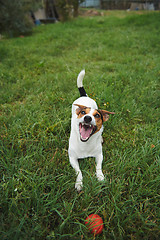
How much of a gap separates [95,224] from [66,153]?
946mm

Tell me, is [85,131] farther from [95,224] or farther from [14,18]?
[14,18]

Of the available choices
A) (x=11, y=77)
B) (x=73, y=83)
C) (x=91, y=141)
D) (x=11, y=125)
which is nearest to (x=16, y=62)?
(x=11, y=77)

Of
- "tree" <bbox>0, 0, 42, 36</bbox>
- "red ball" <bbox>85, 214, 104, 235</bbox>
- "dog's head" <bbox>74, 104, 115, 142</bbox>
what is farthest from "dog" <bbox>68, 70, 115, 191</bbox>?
"tree" <bbox>0, 0, 42, 36</bbox>

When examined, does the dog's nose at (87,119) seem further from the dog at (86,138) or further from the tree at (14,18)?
the tree at (14,18)

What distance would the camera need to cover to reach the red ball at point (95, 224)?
135cm

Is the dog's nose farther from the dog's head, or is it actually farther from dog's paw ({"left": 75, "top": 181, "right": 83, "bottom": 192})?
dog's paw ({"left": 75, "top": 181, "right": 83, "bottom": 192})

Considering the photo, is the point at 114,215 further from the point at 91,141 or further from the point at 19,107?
the point at 19,107

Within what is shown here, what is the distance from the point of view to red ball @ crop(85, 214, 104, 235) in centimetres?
135

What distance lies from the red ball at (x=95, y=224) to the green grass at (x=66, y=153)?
0.05m

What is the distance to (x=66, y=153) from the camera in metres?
2.13

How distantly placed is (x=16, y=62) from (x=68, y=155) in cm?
416

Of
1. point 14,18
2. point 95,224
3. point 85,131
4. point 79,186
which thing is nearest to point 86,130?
point 85,131

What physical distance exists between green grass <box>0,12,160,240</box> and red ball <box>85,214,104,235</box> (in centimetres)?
5

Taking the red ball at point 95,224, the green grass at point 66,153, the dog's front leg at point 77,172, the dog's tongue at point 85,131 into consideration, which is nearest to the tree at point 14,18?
the green grass at point 66,153
